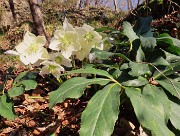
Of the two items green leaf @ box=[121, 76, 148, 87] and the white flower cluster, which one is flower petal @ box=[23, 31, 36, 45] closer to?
the white flower cluster

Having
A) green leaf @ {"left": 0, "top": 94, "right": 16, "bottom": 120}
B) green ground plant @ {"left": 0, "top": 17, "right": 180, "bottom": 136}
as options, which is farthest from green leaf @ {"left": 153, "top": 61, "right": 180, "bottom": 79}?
green leaf @ {"left": 0, "top": 94, "right": 16, "bottom": 120}

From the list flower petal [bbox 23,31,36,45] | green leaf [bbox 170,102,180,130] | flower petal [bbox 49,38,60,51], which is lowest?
green leaf [bbox 170,102,180,130]

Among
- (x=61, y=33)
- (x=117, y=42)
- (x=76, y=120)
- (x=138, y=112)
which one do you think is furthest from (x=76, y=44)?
(x=138, y=112)

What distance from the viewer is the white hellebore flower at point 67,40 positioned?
1.39 meters

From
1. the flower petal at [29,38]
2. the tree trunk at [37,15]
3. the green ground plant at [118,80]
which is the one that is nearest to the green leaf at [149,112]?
the green ground plant at [118,80]

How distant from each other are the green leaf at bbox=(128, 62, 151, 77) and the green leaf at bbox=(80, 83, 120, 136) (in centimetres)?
15

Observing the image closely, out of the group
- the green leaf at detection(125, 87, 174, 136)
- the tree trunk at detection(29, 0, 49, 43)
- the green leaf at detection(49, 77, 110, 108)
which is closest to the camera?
the green leaf at detection(125, 87, 174, 136)

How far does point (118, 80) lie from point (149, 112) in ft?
0.93

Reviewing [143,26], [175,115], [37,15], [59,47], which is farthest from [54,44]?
[37,15]

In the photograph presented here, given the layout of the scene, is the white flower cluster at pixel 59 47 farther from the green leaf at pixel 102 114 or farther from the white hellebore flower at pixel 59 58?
the green leaf at pixel 102 114

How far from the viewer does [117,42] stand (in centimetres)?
156

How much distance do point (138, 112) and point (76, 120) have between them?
1.69ft

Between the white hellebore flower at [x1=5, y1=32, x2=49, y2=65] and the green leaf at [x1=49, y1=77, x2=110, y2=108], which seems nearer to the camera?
the green leaf at [x1=49, y1=77, x2=110, y2=108]

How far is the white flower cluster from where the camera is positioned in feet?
4.55
